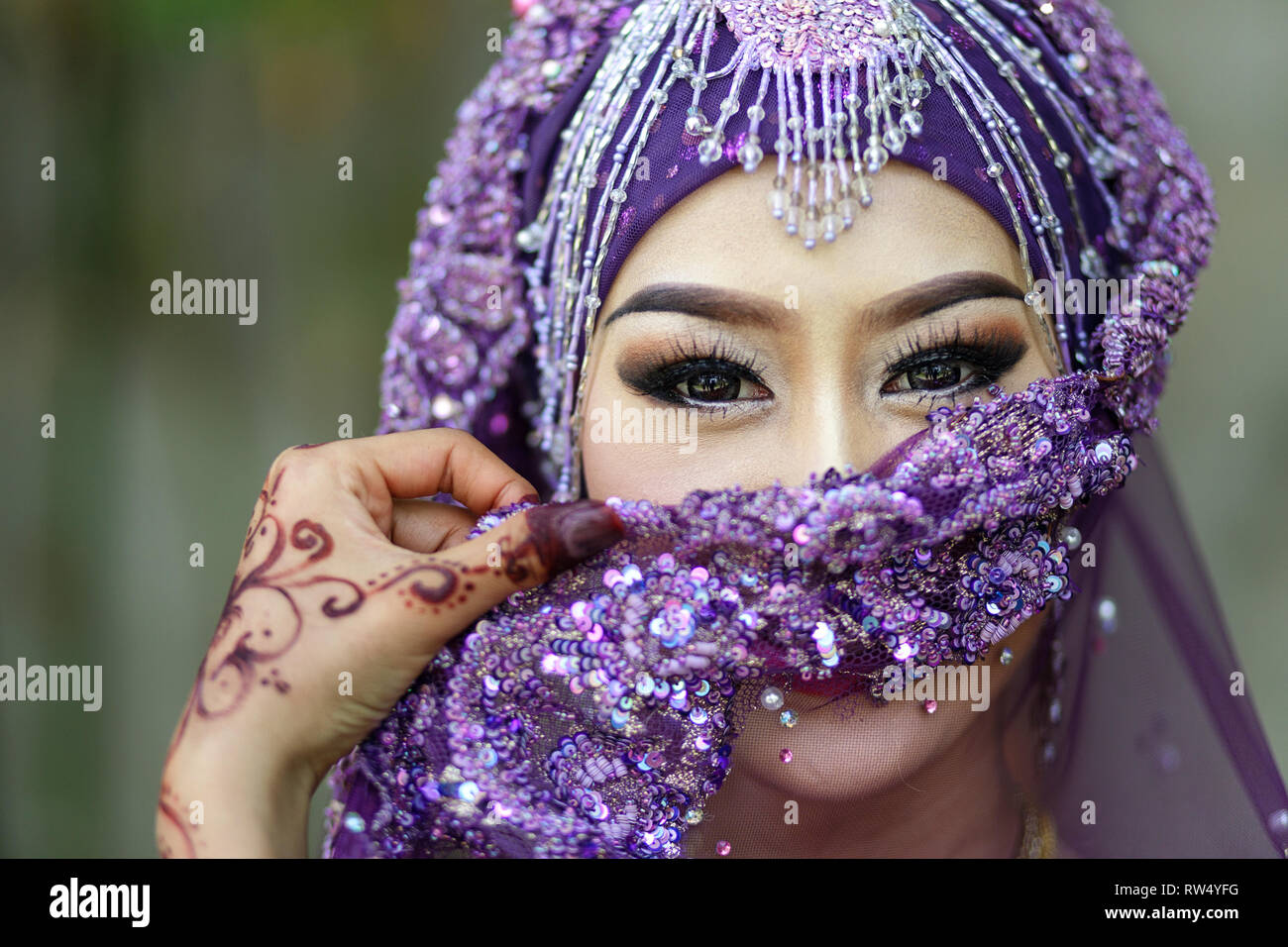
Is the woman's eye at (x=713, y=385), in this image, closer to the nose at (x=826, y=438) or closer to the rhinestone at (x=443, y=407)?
the nose at (x=826, y=438)

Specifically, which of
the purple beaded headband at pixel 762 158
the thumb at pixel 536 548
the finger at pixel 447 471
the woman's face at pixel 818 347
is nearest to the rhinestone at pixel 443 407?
the purple beaded headband at pixel 762 158

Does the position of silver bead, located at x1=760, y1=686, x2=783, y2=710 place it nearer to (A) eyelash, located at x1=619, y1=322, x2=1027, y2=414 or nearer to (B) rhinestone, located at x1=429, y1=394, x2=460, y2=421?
(A) eyelash, located at x1=619, y1=322, x2=1027, y2=414

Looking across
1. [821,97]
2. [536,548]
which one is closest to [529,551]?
[536,548]

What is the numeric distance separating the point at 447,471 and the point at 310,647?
0.30 m

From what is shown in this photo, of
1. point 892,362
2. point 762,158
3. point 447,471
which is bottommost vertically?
point 447,471

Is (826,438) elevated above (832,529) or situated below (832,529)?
above

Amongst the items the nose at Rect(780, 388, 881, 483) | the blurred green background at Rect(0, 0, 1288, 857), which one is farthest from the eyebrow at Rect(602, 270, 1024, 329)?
the blurred green background at Rect(0, 0, 1288, 857)

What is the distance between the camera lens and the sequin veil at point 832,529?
1.17 metres

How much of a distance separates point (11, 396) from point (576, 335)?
1.94 metres

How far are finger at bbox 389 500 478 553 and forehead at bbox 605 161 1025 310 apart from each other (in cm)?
38

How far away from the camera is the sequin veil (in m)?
1.17

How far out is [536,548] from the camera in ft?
3.74

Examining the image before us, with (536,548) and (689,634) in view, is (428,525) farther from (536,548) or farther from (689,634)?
(689,634)

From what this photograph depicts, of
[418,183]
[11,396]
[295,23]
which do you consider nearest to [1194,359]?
[418,183]
